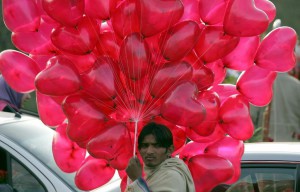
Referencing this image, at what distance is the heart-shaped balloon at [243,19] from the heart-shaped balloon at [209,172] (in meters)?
0.71

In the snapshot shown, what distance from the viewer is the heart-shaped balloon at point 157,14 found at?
4344 mm

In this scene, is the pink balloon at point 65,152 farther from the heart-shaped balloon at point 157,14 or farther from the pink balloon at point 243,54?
the pink balloon at point 243,54

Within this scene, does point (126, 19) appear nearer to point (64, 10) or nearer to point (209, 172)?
point (64, 10)

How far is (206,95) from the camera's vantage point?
183 inches

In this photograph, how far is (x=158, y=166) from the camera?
14.0 ft

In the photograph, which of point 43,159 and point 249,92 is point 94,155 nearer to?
point 249,92

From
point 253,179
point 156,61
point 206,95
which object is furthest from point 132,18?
point 253,179

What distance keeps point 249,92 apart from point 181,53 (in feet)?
1.97

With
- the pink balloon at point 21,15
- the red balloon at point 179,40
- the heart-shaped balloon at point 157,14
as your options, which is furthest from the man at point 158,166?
the pink balloon at point 21,15

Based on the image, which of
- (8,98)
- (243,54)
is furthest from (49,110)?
(8,98)

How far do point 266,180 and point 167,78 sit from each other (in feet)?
4.28

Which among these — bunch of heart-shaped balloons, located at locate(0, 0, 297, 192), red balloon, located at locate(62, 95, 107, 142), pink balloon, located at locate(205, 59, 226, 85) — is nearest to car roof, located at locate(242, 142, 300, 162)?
bunch of heart-shaped balloons, located at locate(0, 0, 297, 192)

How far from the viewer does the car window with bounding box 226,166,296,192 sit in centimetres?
529

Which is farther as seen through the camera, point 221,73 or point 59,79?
point 221,73
